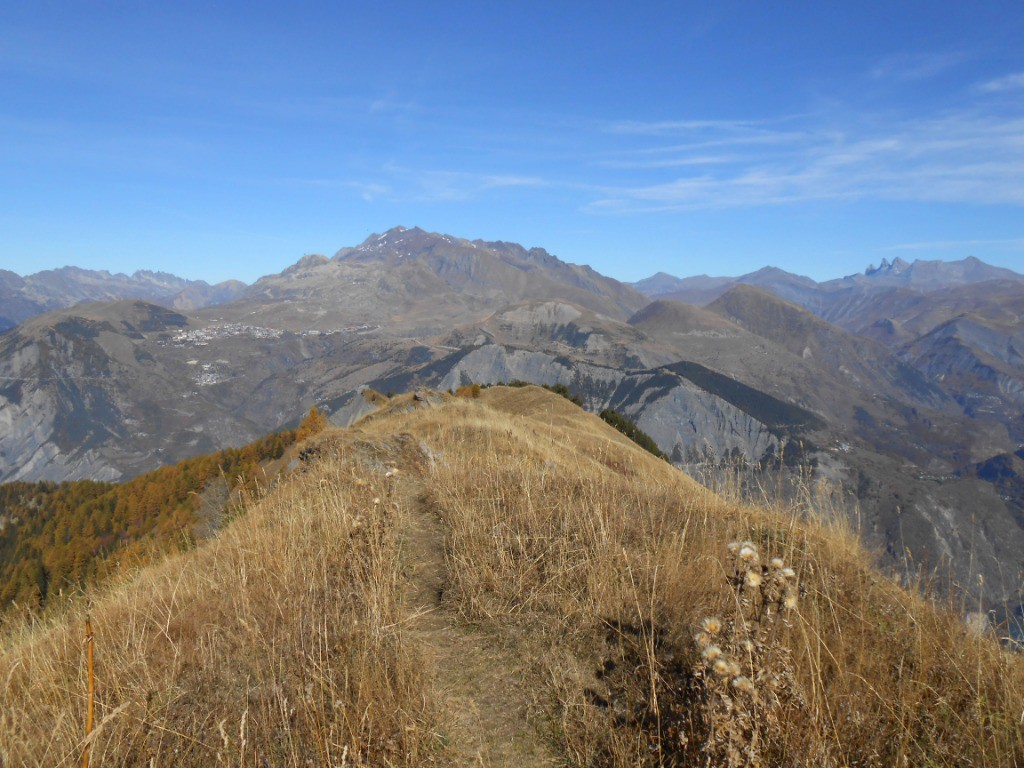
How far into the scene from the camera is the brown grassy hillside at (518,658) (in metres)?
2.97

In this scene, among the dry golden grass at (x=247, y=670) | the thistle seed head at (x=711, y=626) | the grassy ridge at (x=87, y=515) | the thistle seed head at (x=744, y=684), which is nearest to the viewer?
the thistle seed head at (x=744, y=684)

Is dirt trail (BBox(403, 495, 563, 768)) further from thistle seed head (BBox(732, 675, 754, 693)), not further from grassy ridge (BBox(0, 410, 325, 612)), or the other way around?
grassy ridge (BBox(0, 410, 325, 612))

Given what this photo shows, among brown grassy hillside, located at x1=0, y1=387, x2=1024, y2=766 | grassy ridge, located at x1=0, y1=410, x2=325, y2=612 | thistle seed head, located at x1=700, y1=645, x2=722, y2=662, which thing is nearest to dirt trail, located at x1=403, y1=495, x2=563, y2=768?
brown grassy hillside, located at x1=0, y1=387, x2=1024, y2=766

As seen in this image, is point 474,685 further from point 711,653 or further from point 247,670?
point 711,653

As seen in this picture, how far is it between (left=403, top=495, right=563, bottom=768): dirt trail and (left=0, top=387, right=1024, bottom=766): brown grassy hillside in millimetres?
17

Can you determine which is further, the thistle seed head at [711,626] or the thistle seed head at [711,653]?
the thistle seed head at [711,626]

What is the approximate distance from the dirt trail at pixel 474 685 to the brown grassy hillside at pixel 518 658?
17mm

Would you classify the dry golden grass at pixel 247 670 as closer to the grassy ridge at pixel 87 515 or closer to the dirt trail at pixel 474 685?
the dirt trail at pixel 474 685

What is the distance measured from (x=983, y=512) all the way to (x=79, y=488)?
19120cm

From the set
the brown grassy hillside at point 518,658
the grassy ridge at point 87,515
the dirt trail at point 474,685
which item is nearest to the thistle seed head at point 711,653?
the brown grassy hillside at point 518,658

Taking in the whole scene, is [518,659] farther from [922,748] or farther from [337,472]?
[337,472]

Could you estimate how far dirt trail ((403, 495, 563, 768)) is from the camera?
10.7 ft

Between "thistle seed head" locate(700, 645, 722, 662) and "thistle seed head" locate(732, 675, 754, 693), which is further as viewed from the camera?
"thistle seed head" locate(700, 645, 722, 662)

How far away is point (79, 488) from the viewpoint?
94438 millimetres
